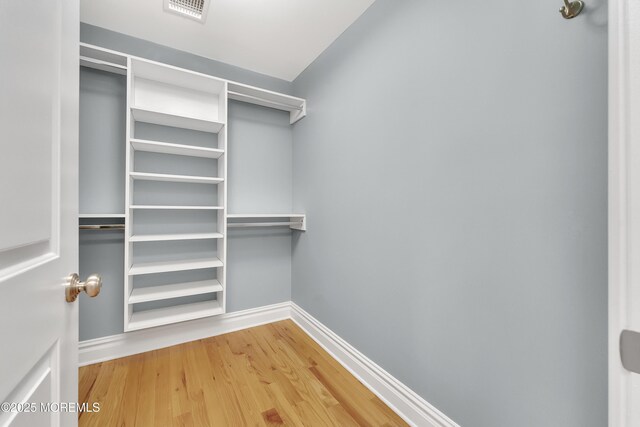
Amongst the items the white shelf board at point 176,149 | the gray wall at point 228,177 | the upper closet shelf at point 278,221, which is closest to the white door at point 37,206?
the white shelf board at point 176,149

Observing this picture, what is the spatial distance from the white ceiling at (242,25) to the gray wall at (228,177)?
0.41ft

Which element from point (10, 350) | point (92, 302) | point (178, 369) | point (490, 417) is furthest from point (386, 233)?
→ point (92, 302)

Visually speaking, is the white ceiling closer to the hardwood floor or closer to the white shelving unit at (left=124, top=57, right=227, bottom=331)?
the white shelving unit at (left=124, top=57, right=227, bottom=331)

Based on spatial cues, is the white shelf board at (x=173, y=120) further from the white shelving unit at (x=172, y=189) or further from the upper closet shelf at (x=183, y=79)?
the upper closet shelf at (x=183, y=79)

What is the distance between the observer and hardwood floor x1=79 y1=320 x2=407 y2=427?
4.48ft

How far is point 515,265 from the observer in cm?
96

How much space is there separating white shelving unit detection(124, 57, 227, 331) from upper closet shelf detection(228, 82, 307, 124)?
0.48 feet

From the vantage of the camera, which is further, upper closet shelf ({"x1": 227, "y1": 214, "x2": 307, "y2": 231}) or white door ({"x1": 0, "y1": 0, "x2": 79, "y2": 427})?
upper closet shelf ({"x1": 227, "y1": 214, "x2": 307, "y2": 231})

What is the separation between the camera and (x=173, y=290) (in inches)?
78.6

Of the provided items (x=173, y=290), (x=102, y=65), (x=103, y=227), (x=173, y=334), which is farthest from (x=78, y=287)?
(x=102, y=65)

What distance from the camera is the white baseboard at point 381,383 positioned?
1.25 meters
